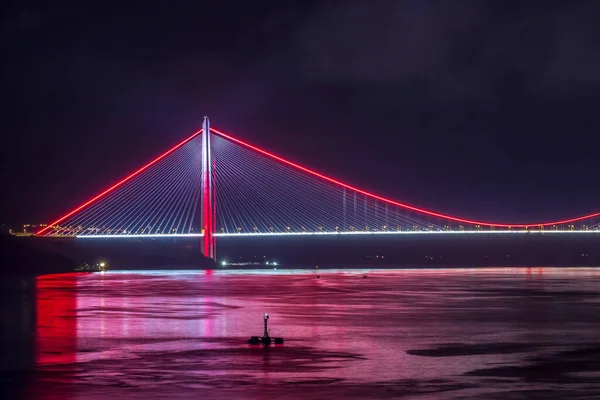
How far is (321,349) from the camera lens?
2208 centimetres

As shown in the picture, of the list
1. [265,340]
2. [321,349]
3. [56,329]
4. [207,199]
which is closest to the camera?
[321,349]

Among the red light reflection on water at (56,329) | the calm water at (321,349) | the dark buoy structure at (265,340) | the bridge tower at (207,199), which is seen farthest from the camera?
the bridge tower at (207,199)

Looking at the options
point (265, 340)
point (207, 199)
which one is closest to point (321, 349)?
point (265, 340)

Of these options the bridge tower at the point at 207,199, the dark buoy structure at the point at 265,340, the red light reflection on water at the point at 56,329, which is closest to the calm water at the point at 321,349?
the red light reflection on water at the point at 56,329

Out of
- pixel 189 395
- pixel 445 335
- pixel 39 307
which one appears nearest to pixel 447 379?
pixel 189 395

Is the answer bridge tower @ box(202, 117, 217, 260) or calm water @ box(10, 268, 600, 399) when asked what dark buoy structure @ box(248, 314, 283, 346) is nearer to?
calm water @ box(10, 268, 600, 399)

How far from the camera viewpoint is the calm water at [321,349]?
16.7 metres

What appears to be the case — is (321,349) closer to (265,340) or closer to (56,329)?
(265,340)

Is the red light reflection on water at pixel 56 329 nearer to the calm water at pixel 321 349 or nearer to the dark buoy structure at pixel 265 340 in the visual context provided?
the calm water at pixel 321 349

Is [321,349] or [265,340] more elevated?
[265,340]

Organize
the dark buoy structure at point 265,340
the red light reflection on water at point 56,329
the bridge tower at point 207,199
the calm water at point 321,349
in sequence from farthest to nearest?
the bridge tower at point 207,199 < the dark buoy structure at point 265,340 < the red light reflection on water at point 56,329 < the calm water at point 321,349

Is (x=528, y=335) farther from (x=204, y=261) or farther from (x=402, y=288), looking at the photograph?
(x=204, y=261)

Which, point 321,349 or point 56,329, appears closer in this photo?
point 321,349

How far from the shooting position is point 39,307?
36.2 metres
